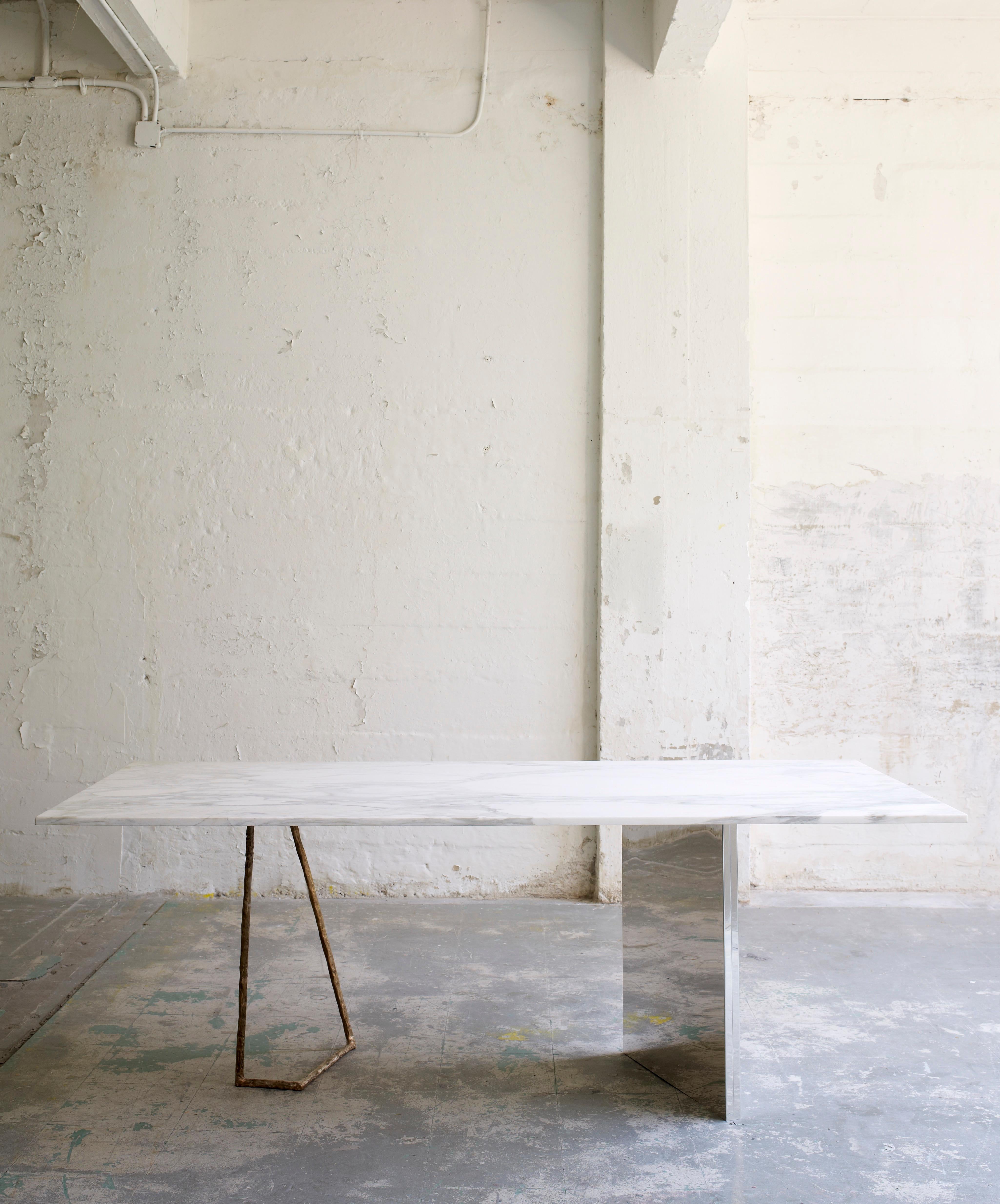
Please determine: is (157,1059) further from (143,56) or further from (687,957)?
(143,56)

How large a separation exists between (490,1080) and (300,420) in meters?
2.59

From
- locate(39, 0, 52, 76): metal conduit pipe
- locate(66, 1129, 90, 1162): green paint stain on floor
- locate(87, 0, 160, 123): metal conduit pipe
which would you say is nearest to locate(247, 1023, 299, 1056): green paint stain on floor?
locate(66, 1129, 90, 1162): green paint stain on floor

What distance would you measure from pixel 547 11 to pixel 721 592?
97.5 inches

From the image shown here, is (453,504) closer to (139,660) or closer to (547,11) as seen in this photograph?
(139,660)

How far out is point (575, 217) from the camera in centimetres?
400

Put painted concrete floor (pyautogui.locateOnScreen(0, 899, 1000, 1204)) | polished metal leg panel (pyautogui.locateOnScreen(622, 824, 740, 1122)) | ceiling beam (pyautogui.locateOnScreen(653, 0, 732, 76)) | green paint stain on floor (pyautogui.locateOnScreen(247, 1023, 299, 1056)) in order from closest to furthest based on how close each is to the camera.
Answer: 1. painted concrete floor (pyautogui.locateOnScreen(0, 899, 1000, 1204))
2. polished metal leg panel (pyautogui.locateOnScreen(622, 824, 740, 1122))
3. green paint stain on floor (pyautogui.locateOnScreen(247, 1023, 299, 1056))
4. ceiling beam (pyautogui.locateOnScreen(653, 0, 732, 76))

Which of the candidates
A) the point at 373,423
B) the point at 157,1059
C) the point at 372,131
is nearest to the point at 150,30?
the point at 372,131

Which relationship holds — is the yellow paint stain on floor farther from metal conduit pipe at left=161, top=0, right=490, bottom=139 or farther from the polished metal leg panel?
metal conduit pipe at left=161, top=0, right=490, bottom=139

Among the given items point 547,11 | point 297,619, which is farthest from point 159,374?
point 547,11

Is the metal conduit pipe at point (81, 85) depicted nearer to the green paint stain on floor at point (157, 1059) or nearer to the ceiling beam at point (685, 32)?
the ceiling beam at point (685, 32)

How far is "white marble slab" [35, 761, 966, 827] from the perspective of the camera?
2.08 metres

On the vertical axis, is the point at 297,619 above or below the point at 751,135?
below

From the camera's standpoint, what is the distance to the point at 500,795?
7.54 feet

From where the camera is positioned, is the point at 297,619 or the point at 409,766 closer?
the point at 409,766
